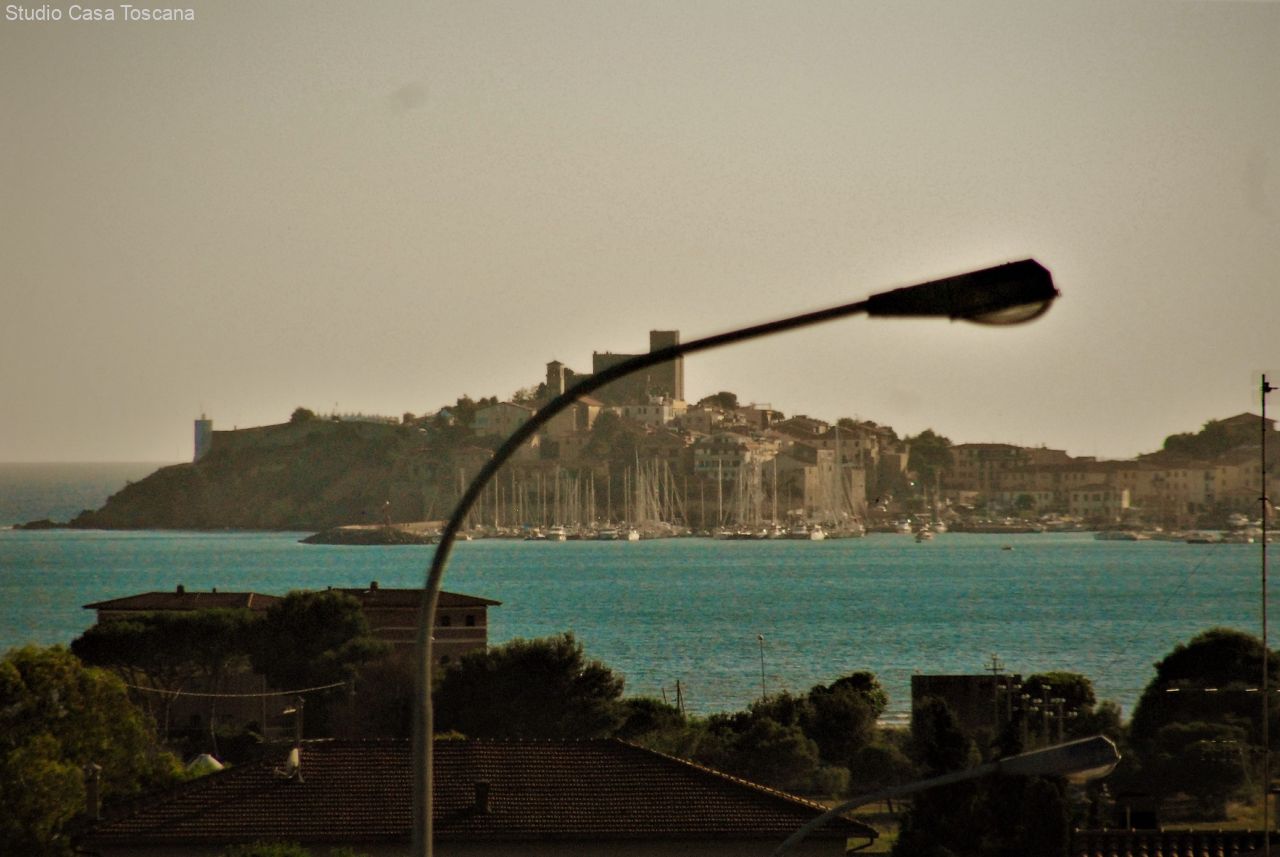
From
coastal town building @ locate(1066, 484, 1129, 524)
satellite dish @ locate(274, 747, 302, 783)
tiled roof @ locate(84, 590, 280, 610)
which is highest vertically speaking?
coastal town building @ locate(1066, 484, 1129, 524)

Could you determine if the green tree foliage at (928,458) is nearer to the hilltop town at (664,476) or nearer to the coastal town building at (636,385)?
the hilltop town at (664,476)

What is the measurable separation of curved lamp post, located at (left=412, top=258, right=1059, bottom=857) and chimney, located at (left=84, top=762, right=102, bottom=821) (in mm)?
9882

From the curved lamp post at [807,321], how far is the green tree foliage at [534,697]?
1938 centimetres

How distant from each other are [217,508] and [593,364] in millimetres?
33042

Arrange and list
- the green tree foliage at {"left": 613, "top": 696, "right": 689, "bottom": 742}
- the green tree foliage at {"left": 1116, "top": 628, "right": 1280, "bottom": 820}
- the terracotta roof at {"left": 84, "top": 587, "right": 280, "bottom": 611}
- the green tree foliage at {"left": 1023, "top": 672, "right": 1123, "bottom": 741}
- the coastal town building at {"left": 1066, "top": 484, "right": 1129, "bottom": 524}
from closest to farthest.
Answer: the green tree foliage at {"left": 1116, "top": 628, "right": 1280, "bottom": 820} < the green tree foliage at {"left": 613, "top": 696, "right": 689, "bottom": 742} < the green tree foliage at {"left": 1023, "top": 672, "right": 1123, "bottom": 741} < the terracotta roof at {"left": 84, "top": 587, "right": 280, "bottom": 611} < the coastal town building at {"left": 1066, "top": 484, "right": 1129, "bottom": 524}

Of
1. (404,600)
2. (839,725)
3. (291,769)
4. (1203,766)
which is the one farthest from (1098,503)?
(291,769)

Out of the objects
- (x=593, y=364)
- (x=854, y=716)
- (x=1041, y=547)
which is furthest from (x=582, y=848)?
(x=593, y=364)

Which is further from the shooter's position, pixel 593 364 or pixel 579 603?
pixel 593 364

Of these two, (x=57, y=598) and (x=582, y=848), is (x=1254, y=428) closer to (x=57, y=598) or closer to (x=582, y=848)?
(x=57, y=598)

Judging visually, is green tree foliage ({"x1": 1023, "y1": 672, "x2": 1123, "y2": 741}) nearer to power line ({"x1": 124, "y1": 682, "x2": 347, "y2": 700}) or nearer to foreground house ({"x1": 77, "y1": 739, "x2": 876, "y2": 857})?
power line ({"x1": 124, "y1": 682, "x2": 347, "y2": 700})

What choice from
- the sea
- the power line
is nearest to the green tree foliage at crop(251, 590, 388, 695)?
the power line

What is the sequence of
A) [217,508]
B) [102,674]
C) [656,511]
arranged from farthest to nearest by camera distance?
[217,508] → [656,511] → [102,674]

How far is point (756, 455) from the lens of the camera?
12156 cm

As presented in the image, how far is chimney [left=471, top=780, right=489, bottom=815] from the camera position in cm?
1077
